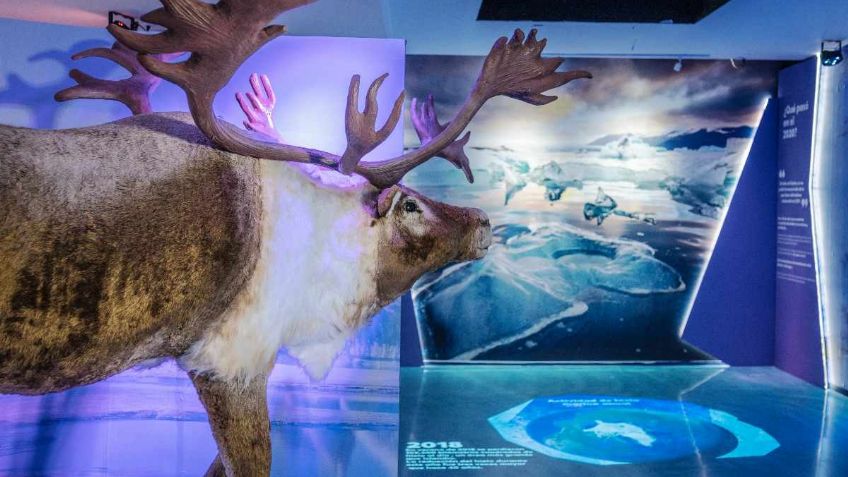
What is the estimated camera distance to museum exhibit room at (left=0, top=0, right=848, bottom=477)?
1.24 meters

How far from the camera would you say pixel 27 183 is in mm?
1111

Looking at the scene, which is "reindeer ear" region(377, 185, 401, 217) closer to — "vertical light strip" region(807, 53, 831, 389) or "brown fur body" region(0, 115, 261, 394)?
"brown fur body" region(0, 115, 261, 394)

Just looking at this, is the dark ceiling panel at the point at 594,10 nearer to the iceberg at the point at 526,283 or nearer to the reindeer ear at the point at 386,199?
the iceberg at the point at 526,283

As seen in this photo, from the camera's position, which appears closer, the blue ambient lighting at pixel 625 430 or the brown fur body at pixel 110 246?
the brown fur body at pixel 110 246

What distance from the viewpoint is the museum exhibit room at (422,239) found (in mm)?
1244

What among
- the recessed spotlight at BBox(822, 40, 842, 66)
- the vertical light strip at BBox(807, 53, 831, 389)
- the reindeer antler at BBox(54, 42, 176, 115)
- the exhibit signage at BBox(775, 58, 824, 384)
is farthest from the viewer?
the exhibit signage at BBox(775, 58, 824, 384)

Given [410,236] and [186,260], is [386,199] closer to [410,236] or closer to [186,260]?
[410,236]

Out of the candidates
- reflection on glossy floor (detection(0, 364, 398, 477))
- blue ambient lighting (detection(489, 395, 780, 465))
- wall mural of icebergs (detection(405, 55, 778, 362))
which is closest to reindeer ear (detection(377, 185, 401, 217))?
reflection on glossy floor (detection(0, 364, 398, 477))

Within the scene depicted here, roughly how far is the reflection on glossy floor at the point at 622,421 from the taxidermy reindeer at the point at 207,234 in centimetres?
176

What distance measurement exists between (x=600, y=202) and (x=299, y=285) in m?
4.25

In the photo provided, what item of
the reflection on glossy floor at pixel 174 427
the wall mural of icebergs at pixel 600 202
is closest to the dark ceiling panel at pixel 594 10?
the wall mural of icebergs at pixel 600 202

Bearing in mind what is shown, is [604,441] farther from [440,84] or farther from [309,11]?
[440,84]

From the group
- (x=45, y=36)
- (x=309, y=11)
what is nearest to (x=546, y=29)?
(x=309, y=11)

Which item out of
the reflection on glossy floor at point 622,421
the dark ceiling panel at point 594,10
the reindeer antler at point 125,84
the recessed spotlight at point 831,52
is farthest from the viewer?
the recessed spotlight at point 831,52
